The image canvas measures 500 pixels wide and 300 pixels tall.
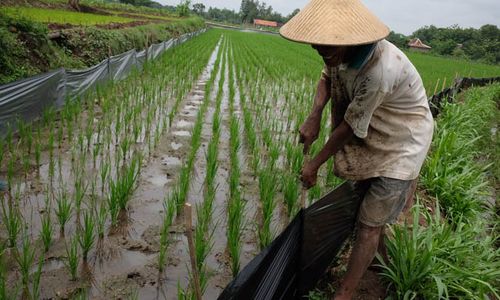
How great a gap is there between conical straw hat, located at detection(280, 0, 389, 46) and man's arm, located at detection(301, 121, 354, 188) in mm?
378

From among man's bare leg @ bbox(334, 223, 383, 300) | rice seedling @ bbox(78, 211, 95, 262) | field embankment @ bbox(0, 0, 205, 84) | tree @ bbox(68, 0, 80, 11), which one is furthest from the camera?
tree @ bbox(68, 0, 80, 11)

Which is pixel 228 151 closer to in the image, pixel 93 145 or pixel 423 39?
pixel 93 145

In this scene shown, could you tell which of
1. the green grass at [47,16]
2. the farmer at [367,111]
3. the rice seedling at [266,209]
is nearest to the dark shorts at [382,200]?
the farmer at [367,111]

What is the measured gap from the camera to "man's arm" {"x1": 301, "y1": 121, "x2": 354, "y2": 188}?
62.6 inches

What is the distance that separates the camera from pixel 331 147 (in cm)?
165

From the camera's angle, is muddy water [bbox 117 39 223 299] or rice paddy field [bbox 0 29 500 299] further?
muddy water [bbox 117 39 223 299]

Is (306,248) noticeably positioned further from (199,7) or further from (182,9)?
(199,7)

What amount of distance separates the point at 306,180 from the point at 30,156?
2.76 m

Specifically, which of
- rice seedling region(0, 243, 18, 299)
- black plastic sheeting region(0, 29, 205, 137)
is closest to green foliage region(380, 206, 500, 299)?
rice seedling region(0, 243, 18, 299)

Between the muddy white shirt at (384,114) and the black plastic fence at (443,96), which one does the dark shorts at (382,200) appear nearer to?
the muddy white shirt at (384,114)

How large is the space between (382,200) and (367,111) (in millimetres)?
472

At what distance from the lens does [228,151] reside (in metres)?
4.20

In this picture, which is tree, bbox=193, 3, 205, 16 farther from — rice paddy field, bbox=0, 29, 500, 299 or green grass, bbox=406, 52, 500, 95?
rice paddy field, bbox=0, 29, 500, 299

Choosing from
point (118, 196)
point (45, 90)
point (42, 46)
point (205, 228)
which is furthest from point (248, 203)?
point (42, 46)
